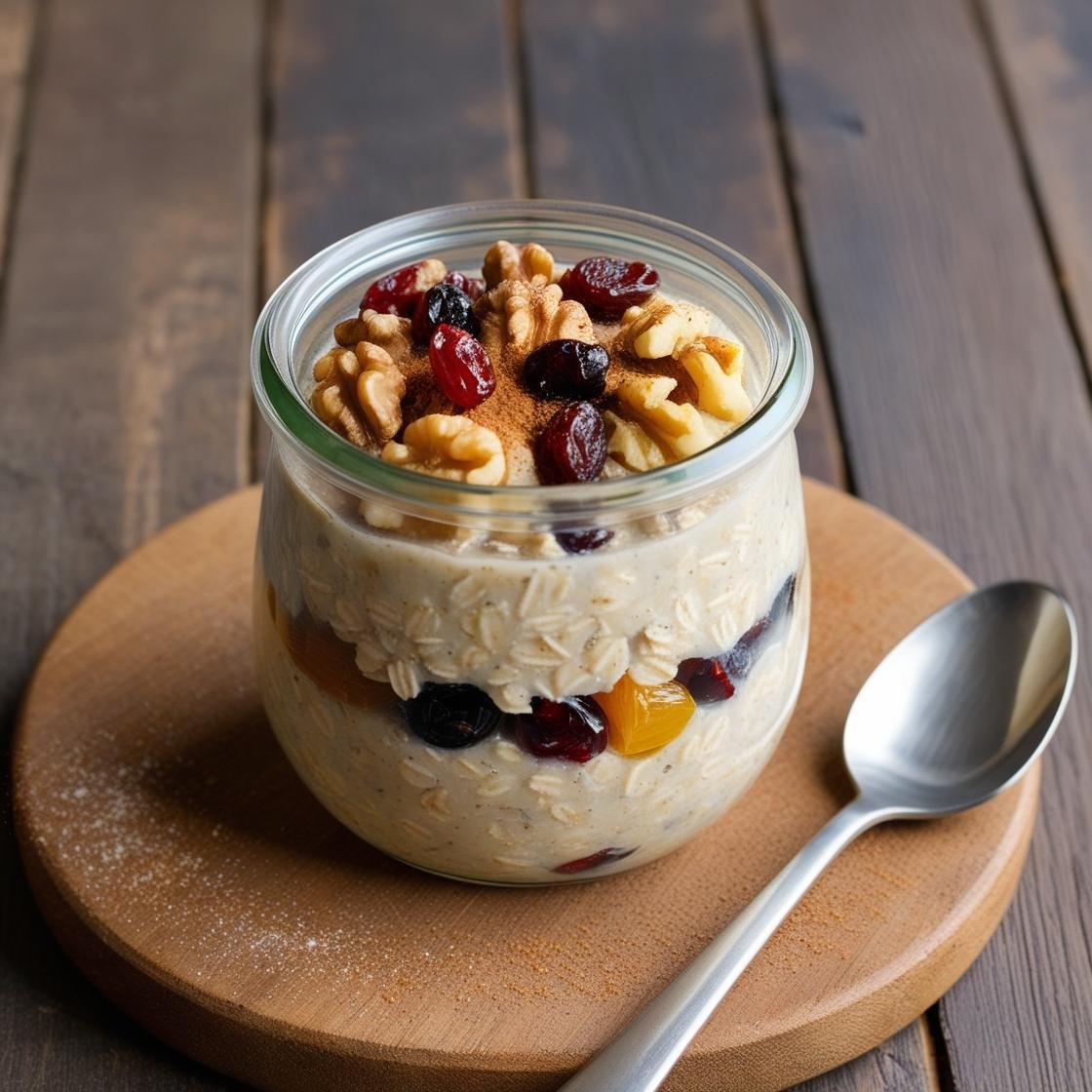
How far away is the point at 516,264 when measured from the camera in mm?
1242

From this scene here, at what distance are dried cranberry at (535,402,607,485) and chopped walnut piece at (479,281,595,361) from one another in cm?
8

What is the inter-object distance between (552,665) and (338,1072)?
370mm

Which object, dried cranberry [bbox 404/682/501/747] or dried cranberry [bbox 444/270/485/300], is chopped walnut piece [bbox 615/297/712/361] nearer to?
dried cranberry [bbox 444/270/485/300]

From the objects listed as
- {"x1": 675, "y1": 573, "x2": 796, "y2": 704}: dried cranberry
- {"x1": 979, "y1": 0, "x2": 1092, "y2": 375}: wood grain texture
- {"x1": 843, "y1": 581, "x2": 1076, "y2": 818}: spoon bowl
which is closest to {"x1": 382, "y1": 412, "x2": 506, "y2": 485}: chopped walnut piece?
{"x1": 675, "y1": 573, "x2": 796, "y2": 704}: dried cranberry

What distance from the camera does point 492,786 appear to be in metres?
1.14

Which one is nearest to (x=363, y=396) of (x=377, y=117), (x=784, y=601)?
(x=784, y=601)

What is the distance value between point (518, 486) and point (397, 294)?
0.27 m

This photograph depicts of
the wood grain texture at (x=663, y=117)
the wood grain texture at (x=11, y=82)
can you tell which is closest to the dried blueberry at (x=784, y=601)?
the wood grain texture at (x=663, y=117)

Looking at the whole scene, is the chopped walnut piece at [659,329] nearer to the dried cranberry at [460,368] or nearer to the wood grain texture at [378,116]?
the dried cranberry at [460,368]

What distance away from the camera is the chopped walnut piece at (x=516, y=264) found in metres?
1.24

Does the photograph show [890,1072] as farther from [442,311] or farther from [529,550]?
[442,311]

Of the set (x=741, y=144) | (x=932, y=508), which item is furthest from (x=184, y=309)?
(x=932, y=508)

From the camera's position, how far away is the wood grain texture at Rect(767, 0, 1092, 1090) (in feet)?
4.32

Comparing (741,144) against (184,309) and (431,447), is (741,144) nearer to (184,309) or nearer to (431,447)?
(184,309)
